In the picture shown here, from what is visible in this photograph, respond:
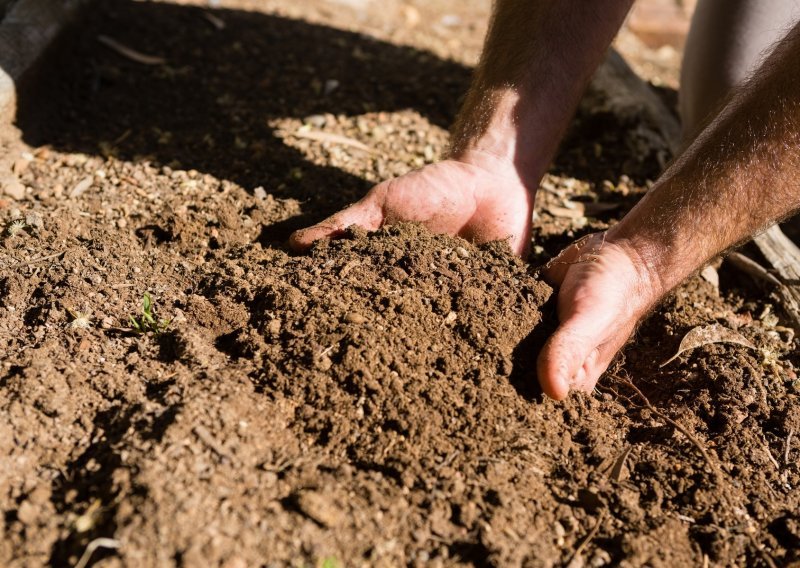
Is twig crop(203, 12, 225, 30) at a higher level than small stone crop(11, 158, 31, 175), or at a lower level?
higher

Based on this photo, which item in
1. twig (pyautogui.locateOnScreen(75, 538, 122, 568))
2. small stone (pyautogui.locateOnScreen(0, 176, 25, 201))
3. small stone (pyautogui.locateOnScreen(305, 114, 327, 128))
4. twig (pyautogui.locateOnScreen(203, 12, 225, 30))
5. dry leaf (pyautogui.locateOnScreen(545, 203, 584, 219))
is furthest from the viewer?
twig (pyautogui.locateOnScreen(203, 12, 225, 30))

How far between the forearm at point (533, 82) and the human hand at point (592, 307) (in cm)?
48

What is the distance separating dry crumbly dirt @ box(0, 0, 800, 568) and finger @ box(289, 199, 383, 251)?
69 millimetres

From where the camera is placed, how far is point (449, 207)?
2.29 meters

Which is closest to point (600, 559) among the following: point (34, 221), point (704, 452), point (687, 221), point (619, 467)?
point (619, 467)

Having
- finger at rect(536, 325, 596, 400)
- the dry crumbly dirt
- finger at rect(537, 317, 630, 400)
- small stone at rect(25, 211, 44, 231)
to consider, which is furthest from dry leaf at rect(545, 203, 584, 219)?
small stone at rect(25, 211, 44, 231)

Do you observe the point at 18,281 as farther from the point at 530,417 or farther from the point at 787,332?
the point at 787,332

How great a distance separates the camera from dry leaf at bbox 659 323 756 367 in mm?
2133

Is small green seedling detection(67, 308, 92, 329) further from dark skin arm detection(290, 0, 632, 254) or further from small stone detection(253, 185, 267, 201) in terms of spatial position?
small stone detection(253, 185, 267, 201)

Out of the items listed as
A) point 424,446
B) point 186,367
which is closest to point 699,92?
point 424,446

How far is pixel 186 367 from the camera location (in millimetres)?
1819

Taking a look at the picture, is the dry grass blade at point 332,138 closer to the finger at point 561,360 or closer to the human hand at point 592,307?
the human hand at point 592,307

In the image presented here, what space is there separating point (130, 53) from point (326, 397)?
8.48 ft

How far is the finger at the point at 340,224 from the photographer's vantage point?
223 cm
